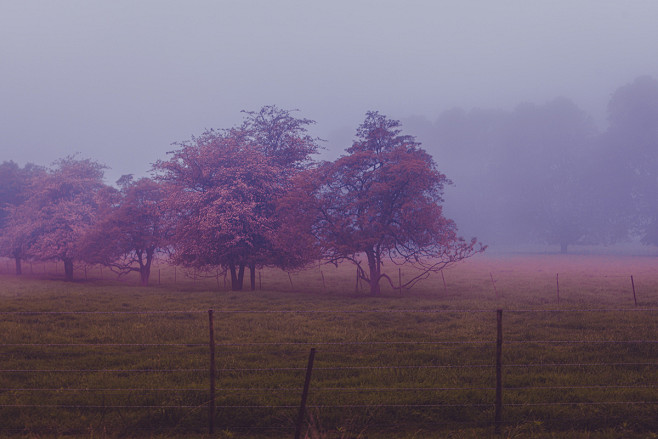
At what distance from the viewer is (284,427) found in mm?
8117

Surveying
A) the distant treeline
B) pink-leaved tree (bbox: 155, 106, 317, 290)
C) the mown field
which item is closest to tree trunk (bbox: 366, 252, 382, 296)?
pink-leaved tree (bbox: 155, 106, 317, 290)

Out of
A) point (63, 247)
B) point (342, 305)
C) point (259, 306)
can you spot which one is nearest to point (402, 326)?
point (342, 305)

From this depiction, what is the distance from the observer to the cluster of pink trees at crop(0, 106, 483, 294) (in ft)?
98.5

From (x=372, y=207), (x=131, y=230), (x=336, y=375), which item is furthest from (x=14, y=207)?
(x=336, y=375)

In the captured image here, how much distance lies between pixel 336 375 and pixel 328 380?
0.51 meters

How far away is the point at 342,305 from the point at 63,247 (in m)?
31.5

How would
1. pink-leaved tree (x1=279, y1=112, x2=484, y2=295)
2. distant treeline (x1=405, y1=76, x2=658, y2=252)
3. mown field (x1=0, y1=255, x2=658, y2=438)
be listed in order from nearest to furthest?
mown field (x1=0, y1=255, x2=658, y2=438), pink-leaved tree (x1=279, y1=112, x2=484, y2=295), distant treeline (x1=405, y1=76, x2=658, y2=252)

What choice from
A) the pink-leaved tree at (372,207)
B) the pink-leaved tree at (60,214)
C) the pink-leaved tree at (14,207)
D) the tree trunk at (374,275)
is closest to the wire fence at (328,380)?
the pink-leaved tree at (372,207)

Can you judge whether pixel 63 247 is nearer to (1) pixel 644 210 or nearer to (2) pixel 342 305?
(2) pixel 342 305

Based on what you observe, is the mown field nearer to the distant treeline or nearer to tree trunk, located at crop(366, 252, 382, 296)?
tree trunk, located at crop(366, 252, 382, 296)

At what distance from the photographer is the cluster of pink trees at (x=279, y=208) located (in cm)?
3002

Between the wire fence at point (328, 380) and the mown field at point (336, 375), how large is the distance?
0.14 feet

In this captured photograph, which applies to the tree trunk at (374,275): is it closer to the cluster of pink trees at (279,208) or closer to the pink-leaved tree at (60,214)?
the cluster of pink trees at (279,208)

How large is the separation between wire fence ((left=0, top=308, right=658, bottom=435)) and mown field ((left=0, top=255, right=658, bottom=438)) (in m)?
0.04
